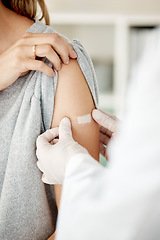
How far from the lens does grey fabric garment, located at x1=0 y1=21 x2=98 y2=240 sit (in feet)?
3.28

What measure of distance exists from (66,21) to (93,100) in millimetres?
3558

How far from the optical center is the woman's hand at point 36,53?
967 millimetres

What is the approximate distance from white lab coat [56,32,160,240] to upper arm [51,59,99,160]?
1.59 ft

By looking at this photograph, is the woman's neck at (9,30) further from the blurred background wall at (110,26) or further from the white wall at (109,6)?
the white wall at (109,6)

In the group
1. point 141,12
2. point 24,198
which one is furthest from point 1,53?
point 141,12

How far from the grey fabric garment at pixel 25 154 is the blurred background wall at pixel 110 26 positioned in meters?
3.27

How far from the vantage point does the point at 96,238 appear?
1.71 ft

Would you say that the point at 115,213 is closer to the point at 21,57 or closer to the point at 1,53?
the point at 21,57

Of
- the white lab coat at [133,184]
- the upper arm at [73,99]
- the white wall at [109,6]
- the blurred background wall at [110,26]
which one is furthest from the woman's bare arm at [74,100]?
the white wall at [109,6]

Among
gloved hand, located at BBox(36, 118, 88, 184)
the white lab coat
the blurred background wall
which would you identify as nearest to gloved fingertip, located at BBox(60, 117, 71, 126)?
gloved hand, located at BBox(36, 118, 88, 184)

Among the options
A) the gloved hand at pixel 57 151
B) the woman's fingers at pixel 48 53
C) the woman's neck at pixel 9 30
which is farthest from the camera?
the woman's neck at pixel 9 30

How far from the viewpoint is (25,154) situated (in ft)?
3.28

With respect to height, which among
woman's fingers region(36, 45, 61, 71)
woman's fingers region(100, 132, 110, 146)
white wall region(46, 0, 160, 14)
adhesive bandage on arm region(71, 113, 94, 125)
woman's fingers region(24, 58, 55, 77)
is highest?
white wall region(46, 0, 160, 14)

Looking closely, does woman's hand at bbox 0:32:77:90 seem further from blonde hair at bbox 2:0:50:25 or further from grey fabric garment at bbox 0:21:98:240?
blonde hair at bbox 2:0:50:25
